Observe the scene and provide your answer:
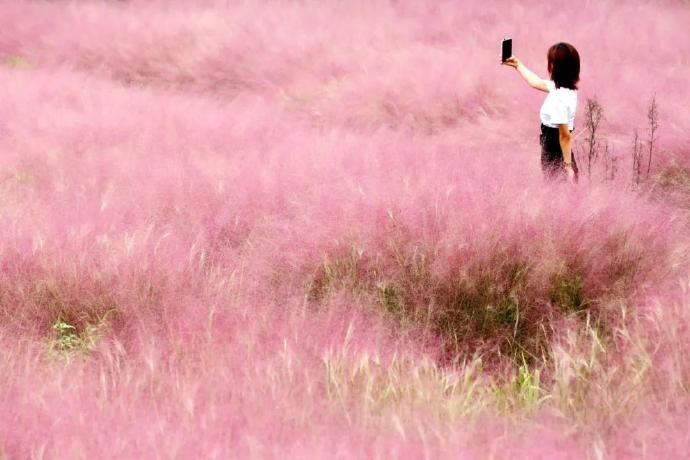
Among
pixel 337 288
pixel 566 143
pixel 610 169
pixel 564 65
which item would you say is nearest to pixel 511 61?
pixel 564 65

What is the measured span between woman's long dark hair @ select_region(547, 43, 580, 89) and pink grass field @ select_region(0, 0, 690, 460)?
560 millimetres

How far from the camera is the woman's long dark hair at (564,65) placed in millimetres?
5293

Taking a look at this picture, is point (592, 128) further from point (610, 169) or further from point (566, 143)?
point (566, 143)

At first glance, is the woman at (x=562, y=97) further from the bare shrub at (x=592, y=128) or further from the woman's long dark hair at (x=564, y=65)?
the bare shrub at (x=592, y=128)

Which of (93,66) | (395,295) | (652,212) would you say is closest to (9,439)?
(395,295)

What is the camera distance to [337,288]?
402 centimetres

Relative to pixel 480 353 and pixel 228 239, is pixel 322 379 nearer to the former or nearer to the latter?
pixel 480 353

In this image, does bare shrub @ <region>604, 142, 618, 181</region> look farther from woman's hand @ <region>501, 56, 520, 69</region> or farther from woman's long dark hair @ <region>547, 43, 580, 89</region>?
woman's hand @ <region>501, 56, 520, 69</region>

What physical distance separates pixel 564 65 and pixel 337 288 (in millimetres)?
2201

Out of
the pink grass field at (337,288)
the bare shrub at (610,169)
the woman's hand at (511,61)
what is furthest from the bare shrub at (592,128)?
the woman's hand at (511,61)

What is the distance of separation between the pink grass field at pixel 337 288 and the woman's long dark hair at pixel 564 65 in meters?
0.56

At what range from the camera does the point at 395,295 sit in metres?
3.99

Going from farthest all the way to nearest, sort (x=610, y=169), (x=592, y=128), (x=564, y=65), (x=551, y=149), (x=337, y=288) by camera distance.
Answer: (x=610, y=169) < (x=592, y=128) < (x=551, y=149) < (x=564, y=65) < (x=337, y=288)

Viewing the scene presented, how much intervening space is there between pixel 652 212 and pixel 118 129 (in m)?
4.74
